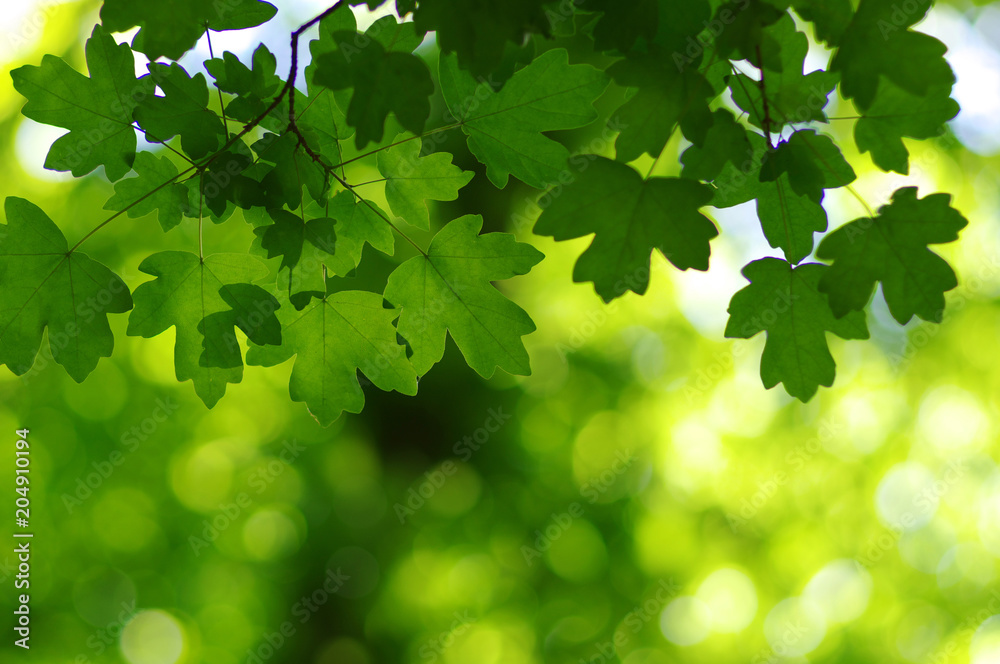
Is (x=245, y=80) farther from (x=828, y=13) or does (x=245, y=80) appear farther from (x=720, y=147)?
(x=828, y=13)

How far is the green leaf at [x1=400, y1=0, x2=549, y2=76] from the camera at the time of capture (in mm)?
1096

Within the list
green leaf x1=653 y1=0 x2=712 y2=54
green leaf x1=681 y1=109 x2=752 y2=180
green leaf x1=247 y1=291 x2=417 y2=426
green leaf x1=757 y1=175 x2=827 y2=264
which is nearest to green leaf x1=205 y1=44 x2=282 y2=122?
green leaf x1=247 y1=291 x2=417 y2=426

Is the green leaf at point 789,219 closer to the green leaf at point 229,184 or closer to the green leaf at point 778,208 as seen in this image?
the green leaf at point 778,208

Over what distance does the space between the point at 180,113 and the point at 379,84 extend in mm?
523

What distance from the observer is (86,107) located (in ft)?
5.11

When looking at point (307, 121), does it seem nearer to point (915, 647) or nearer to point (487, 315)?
point (487, 315)

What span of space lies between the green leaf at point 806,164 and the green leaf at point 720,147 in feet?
0.25

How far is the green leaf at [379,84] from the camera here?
3.99ft

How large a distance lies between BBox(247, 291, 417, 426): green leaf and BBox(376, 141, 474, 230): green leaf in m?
0.26

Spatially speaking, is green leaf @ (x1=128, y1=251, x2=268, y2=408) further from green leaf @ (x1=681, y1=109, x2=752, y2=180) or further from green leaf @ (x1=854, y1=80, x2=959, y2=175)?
green leaf @ (x1=854, y1=80, x2=959, y2=175)

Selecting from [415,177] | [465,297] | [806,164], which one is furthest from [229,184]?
[806,164]

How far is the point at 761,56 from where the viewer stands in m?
1.19

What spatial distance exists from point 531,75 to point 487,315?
59 cm

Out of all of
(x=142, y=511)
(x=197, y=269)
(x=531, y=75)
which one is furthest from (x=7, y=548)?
(x=531, y=75)
